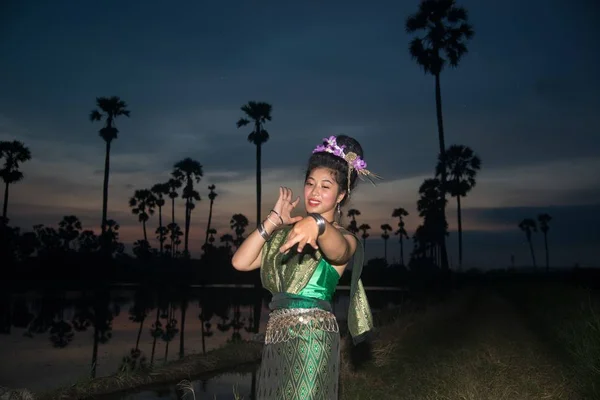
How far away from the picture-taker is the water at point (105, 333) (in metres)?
14.6

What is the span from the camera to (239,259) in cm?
316

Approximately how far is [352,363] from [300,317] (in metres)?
8.71

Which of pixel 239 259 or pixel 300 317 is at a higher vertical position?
pixel 239 259

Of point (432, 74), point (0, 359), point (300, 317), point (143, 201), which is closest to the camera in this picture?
point (300, 317)

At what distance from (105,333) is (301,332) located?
70.0 ft

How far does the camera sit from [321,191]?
3082 millimetres

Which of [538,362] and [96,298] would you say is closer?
[538,362]

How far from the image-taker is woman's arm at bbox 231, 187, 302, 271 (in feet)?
10.2

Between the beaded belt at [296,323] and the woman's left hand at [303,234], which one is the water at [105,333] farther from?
the woman's left hand at [303,234]

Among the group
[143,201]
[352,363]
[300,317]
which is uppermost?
[143,201]

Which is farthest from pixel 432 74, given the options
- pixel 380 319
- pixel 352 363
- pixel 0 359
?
pixel 0 359

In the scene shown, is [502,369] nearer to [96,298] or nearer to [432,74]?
[432,74]

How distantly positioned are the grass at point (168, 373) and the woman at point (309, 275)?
905 centimetres

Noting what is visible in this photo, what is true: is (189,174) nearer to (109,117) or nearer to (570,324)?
(109,117)
